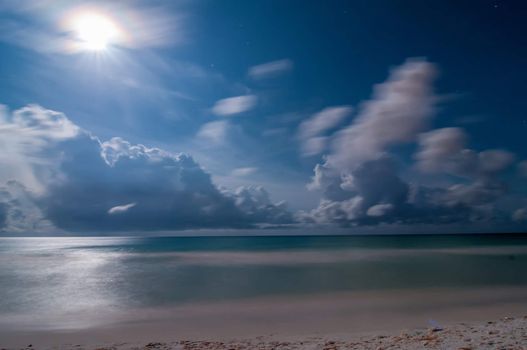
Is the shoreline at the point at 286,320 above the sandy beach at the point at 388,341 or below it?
below

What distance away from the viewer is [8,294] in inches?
746

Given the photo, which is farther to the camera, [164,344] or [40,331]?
[40,331]

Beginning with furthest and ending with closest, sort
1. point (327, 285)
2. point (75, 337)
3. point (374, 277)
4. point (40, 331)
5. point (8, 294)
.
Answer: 1. point (374, 277)
2. point (327, 285)
3. point (8, 294)
4. point (40, 331)
5. point (75, 337)

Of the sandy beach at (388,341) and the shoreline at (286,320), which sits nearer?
the sandy beach at (388,341)

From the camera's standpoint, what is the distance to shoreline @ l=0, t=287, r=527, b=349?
34.1 feet

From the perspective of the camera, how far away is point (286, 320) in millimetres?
12438

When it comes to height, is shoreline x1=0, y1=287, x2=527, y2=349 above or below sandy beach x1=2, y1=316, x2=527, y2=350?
below

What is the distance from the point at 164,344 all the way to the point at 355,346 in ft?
16.6

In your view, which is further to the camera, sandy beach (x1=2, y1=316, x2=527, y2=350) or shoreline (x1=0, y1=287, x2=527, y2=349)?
shoreline (x1=0, y1=287, x2=527, y2=349)

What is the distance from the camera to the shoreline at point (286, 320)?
1041 centimetres

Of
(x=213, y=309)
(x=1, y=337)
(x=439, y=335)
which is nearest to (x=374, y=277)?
(x=213, y=309)

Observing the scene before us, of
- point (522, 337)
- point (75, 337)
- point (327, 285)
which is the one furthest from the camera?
point (327, 285)

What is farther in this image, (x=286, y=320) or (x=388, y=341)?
(x=286, y=320)

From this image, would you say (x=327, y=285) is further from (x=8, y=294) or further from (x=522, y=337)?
(x=8, y=294)
